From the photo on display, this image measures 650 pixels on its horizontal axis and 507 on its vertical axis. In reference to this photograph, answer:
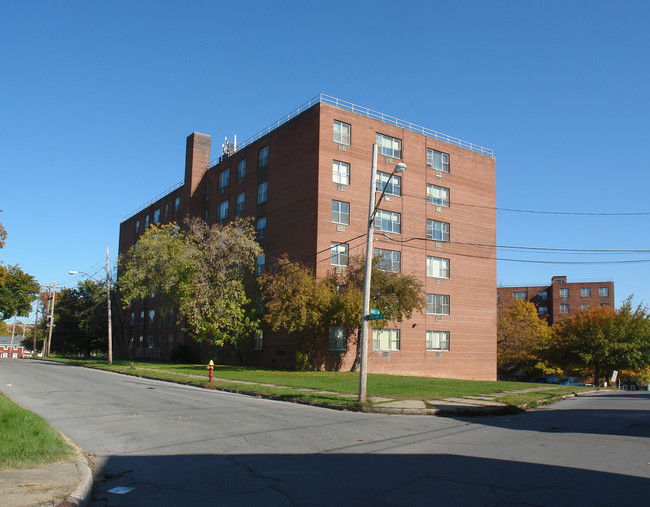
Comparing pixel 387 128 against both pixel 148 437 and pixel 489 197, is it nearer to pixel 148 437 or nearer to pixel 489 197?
pixel 489 197

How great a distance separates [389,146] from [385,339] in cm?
1438

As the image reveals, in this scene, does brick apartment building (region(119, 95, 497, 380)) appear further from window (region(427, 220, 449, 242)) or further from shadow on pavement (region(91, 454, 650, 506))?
shadow on pavement (region(91, 454, 650, 506))

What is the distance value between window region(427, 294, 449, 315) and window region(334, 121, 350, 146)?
13266 mm

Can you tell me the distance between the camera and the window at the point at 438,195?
140 ft

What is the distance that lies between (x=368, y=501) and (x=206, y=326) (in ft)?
102

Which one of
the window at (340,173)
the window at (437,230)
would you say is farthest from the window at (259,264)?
the window at (437,230)

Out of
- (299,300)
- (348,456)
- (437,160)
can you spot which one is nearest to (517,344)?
(437,160)

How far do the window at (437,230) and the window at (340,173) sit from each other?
792 cm

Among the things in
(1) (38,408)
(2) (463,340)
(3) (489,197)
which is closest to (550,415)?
(1) (38,408)

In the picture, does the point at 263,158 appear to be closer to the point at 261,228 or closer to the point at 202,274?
the point at 261,228

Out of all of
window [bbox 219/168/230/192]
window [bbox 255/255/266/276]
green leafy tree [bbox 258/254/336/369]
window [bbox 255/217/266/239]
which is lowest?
green leafy tree [bbox 258/254/336/369]

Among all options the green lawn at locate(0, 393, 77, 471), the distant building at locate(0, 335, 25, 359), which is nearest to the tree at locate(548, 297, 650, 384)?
the green lawn at locate(0, 393, 77, 471)

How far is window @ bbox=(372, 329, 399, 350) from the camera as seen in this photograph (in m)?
37.9

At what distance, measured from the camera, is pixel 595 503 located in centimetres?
624
